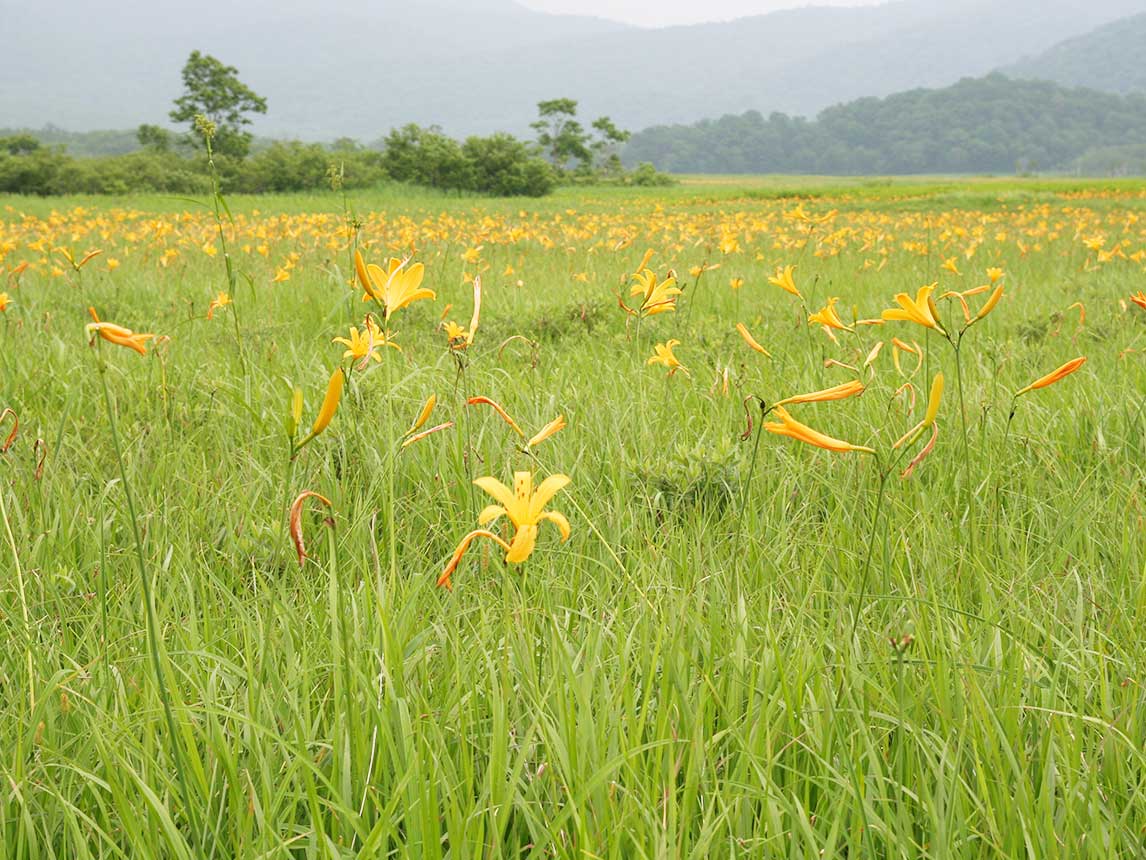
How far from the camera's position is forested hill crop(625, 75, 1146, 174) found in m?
138

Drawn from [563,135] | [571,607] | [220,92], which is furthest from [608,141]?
[571,607]

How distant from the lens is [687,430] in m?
2.30

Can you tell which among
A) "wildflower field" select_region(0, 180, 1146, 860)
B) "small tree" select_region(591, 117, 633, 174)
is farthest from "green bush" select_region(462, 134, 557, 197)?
"wildflower field" select_region(0, 180, 1146, 860)

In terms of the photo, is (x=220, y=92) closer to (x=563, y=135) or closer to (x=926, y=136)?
(x=563, y=135)

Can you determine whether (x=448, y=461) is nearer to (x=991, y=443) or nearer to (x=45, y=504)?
(x=45, y=504)

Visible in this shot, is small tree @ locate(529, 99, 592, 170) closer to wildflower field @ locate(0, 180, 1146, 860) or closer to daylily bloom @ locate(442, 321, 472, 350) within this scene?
wildflower field @ locate(0, 180, 1146, 860)

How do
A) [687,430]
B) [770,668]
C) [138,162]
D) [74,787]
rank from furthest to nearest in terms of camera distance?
[138,162]
[687,430]
[770,668]
[74,787]

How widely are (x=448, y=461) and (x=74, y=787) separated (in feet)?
3.60

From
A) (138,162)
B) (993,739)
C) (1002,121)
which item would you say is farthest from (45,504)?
(1002,121)

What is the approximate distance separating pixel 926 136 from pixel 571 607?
6279 inches

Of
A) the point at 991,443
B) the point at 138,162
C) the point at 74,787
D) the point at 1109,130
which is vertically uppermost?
the point at 1109,130

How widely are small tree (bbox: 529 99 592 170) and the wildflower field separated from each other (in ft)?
153

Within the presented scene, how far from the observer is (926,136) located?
14162 cm

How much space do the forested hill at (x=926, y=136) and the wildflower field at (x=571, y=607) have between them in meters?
147
